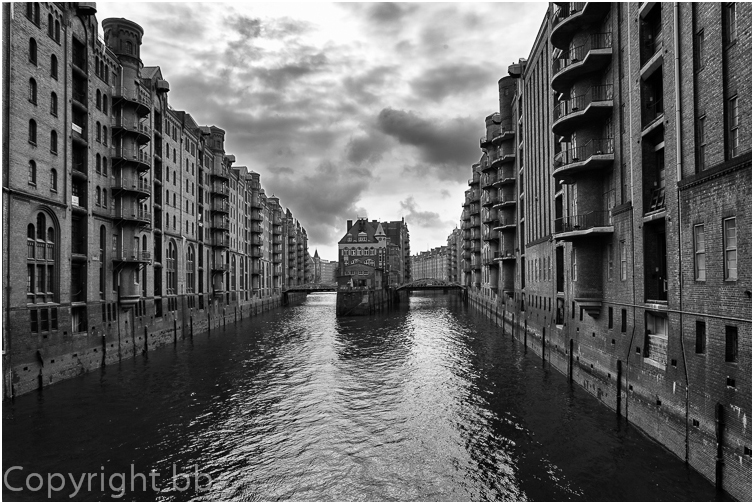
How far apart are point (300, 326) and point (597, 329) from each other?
45943mm

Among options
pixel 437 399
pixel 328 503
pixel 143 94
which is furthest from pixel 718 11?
pixel 143 94

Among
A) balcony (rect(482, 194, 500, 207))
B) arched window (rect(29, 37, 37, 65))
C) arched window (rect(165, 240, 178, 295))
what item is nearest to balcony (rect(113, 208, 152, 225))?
arched window (rect(165, 240, 178, 295))

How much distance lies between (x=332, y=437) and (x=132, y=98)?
32.3 metres

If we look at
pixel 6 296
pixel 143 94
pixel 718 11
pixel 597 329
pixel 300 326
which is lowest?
pixel 300 326

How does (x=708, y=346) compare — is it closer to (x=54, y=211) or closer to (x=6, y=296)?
(x=6, y=296)

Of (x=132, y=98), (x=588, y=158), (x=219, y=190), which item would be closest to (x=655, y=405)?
(x=588, y=158)

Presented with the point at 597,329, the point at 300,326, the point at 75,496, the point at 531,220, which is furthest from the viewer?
the point at 300,326

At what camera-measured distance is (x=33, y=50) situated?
26.0 m

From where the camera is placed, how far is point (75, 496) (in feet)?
47.5

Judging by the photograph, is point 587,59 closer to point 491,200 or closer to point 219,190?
point 491,200

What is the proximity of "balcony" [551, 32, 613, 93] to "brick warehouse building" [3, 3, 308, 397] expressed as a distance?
2969 centimetres

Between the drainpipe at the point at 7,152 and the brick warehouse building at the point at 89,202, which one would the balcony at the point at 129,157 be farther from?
the drainpipe at the point at 7,152

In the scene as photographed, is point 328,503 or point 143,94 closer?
point 328,503

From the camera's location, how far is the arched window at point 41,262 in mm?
25875
